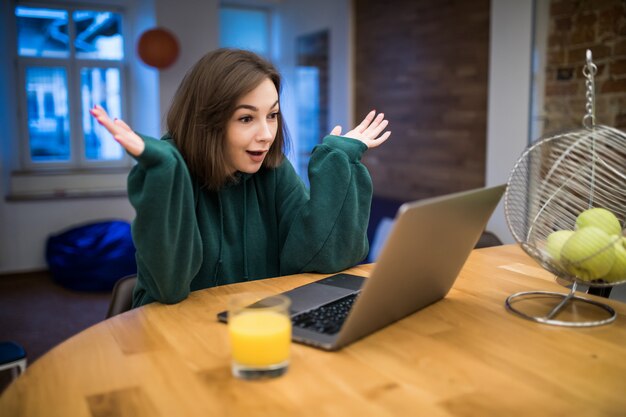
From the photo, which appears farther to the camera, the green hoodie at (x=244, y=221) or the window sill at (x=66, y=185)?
the window sill at (x=66, y=185)

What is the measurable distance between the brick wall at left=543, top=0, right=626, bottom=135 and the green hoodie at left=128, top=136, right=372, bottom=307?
1.66m

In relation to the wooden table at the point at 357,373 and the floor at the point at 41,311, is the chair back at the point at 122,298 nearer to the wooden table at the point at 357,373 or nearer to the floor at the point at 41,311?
the wooden table at the point at 357,373

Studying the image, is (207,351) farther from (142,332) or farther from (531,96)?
(531,96)

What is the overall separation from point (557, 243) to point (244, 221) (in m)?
0.77

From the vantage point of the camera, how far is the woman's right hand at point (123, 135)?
3.32 feet

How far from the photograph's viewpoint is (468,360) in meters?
0.84

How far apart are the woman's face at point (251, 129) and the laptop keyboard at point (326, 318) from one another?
19.1 inches

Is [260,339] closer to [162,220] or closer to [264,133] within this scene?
[162,220]

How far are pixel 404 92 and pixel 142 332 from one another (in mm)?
3420

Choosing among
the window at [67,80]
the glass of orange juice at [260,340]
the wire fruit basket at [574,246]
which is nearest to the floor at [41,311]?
the window at [67,80]

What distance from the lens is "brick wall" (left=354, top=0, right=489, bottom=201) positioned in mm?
3514

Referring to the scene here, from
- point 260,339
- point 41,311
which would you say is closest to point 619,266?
point 260,339

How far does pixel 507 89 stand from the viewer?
323cm

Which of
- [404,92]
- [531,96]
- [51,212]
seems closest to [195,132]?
[531,96]
